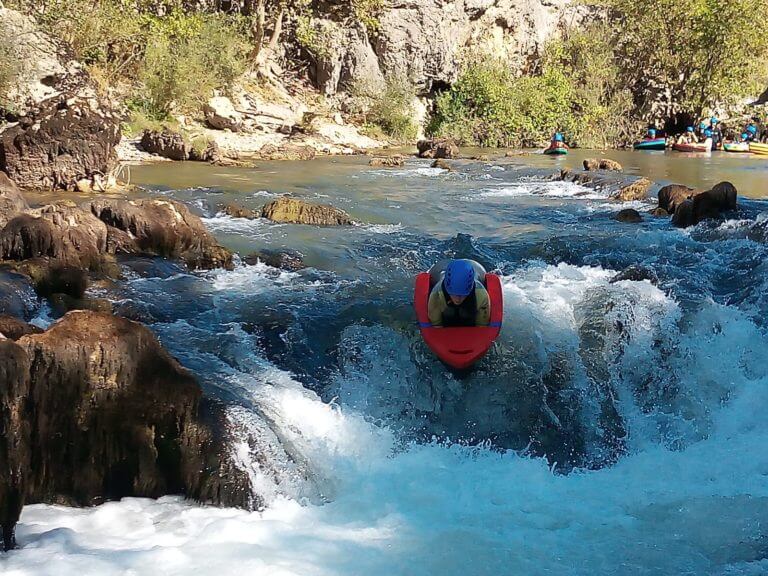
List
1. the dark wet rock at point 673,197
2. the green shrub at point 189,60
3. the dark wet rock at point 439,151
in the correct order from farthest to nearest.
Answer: the dark wet rock at point 439,151 → the green shrub at point 189,60 → the dark wet rock at point 673,197

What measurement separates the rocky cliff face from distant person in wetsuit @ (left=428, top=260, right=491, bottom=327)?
2226 centimetres

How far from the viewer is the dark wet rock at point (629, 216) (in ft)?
36.3

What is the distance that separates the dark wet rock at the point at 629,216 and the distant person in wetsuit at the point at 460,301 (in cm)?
605

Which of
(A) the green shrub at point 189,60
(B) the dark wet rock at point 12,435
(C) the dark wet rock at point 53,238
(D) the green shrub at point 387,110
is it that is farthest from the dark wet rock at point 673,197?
(D) the green shrub at point 387,110

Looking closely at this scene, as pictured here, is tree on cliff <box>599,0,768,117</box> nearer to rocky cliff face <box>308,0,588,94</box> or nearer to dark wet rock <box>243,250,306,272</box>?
rocky cliff face <box>308,0,588,94</box>

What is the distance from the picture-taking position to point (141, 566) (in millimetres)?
3709

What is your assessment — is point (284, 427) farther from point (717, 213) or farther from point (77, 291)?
point (717, 213)

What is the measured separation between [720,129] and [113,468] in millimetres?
29262

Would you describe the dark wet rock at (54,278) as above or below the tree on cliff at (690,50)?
below

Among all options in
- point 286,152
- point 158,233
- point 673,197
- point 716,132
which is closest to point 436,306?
point 158,233

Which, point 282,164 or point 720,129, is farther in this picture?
point 720,129

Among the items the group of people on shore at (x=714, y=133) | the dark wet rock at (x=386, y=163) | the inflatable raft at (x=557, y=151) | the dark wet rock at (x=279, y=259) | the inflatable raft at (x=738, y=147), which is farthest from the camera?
the group of people on shore at (x=714, y=133)

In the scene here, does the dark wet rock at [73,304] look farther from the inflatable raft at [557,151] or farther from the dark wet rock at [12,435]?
the inflatable raft at [557,151]

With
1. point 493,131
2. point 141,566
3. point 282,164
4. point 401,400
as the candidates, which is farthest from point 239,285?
point 493,131
